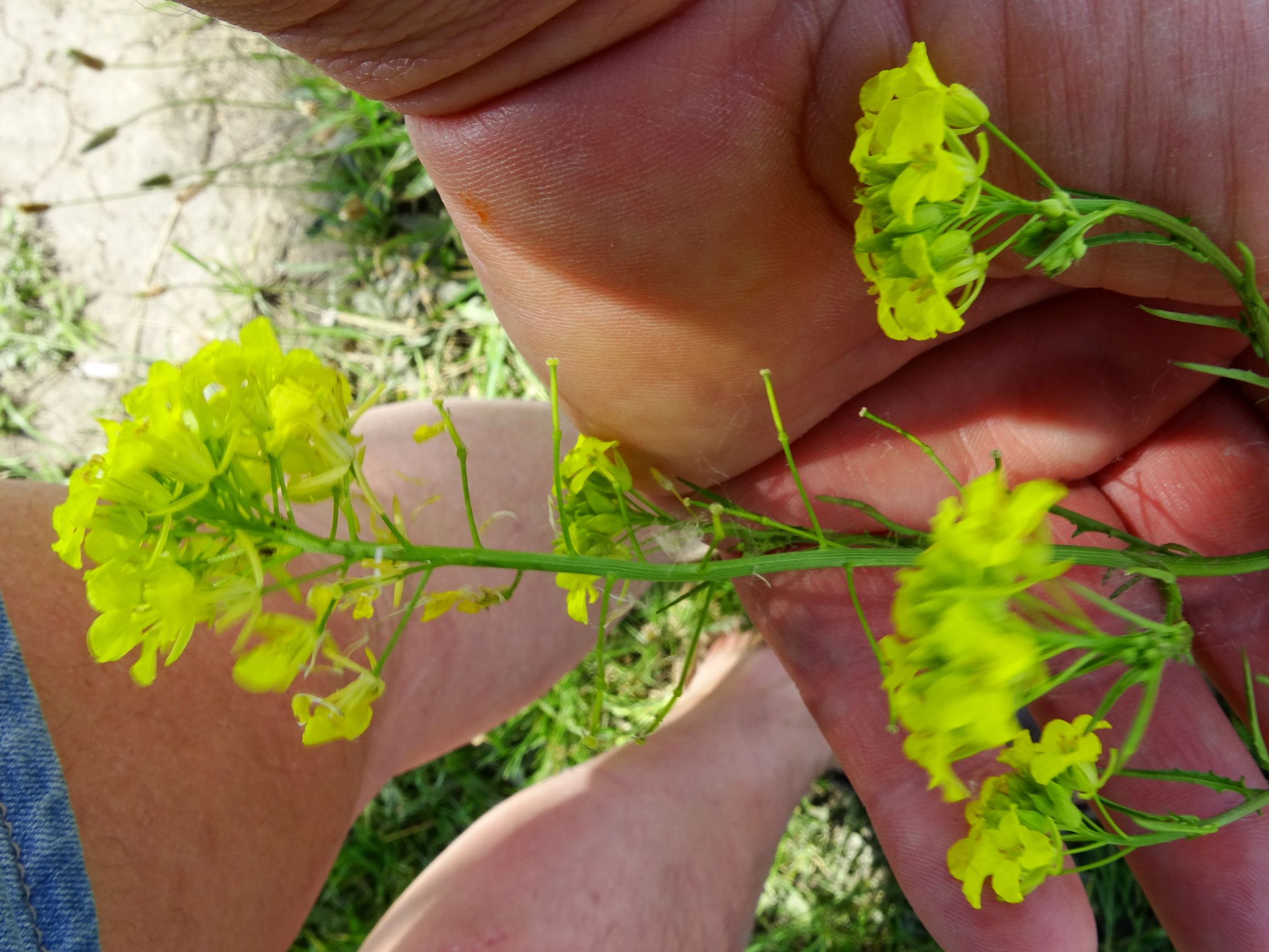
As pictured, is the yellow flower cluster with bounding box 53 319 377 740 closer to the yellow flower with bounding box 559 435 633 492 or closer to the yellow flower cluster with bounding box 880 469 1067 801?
the yellow flower with bounding box 559 435 633 492

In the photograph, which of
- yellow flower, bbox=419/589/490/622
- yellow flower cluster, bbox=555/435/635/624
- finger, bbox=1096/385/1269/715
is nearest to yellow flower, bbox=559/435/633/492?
yellow flower cluster, bbox=555/435/635/624

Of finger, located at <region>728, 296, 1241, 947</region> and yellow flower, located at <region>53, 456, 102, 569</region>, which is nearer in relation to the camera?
yellow flower, located at <region>53, 456, 102, 569</region>

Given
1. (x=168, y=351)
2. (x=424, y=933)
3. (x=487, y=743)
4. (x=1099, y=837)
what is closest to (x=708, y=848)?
(x=424, y=933)

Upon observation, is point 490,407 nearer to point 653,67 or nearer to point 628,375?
point 628,375

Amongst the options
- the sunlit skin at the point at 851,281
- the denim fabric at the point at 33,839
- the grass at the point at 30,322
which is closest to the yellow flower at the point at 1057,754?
the sunlit skin at the point at 851,281

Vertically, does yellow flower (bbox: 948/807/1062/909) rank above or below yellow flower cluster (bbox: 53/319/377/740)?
below

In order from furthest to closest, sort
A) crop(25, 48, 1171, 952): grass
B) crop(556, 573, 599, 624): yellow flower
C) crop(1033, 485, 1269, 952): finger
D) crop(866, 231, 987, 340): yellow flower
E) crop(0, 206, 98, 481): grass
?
crop(0, 206, 98, 481): grass, crop(25, 48, 1171, 952): grass, crop(1033, 485, 1269, 952): finger, crop(556, 573, 599, 624): yellow flower, crop(866, 231, 987, 340): yellow flower

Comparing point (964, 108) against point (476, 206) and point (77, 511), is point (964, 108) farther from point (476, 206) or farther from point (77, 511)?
point (77, 511)

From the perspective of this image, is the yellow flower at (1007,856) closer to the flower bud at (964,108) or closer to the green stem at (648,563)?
the green stem at (648,563)
